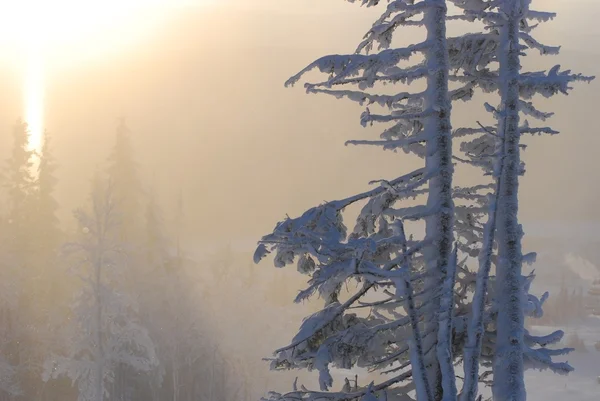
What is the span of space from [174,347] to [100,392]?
15.7 metres

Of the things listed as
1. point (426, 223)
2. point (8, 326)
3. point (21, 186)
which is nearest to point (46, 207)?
point (21, 186)

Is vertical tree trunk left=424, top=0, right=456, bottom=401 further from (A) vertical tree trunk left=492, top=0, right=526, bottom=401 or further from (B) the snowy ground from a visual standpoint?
(B) the snowy ground

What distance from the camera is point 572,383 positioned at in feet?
436

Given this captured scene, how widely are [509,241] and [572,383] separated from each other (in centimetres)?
14408

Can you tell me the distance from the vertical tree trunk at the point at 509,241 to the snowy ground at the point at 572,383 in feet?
327

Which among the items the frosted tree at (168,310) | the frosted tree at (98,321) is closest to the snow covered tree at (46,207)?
the frosted tree at (168,310)

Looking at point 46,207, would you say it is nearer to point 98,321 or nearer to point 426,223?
point 98,321

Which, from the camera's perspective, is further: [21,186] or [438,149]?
A: [21,186]

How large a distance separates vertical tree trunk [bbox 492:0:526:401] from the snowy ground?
99763mm

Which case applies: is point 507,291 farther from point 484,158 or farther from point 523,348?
point 484,158

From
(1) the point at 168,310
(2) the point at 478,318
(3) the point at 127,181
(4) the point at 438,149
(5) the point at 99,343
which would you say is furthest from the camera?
(3) the point at 127,181

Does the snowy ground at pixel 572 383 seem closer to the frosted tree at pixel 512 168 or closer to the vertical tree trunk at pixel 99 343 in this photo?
the vertical tree trunk at pixel 99 343

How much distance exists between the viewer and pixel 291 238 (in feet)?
21.3

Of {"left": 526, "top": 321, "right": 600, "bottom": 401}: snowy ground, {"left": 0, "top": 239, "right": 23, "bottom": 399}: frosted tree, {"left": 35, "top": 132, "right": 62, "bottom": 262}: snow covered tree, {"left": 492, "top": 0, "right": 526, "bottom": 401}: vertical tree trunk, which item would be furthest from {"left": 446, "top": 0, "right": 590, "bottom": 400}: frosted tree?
{"left": 526, "top": 321, "right": 600, "bottom": 401}: snowy ground
